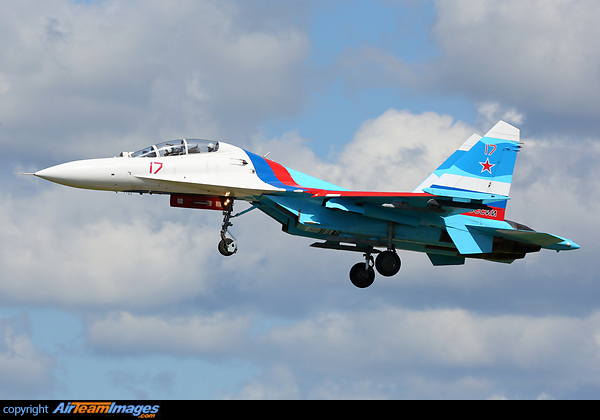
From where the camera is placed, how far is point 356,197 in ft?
97.5

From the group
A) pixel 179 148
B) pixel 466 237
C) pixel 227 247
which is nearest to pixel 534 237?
pixel 466 237

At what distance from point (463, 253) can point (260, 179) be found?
737cm

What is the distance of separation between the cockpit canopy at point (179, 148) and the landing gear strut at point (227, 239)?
1847 mm

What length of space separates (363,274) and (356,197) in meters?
3.91

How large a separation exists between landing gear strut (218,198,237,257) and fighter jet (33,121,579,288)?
0.11 ft

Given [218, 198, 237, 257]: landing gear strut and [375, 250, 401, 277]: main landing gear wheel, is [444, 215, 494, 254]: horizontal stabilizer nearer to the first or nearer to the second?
[375, 250, 401, 277]: main landing gear wheel

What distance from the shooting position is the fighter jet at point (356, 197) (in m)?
28.8

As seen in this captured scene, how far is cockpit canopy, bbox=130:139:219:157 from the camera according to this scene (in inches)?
1147

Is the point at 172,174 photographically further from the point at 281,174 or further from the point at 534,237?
the point at 534,237

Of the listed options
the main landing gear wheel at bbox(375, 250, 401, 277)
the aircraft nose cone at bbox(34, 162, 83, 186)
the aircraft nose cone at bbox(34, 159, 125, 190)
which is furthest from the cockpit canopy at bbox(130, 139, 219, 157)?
the main landing gear wheel at bbox(375, 250, 401, 277)
